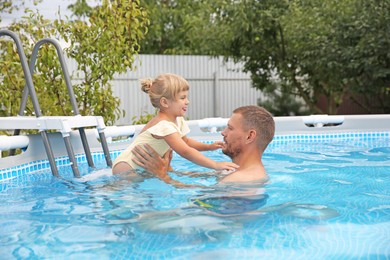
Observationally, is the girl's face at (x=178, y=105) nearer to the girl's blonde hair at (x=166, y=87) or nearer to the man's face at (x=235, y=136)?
the girl's blonde hair at (x=166, y=87)

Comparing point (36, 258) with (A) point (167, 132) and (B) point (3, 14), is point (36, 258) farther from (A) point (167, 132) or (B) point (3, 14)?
(B) point (3, 14)

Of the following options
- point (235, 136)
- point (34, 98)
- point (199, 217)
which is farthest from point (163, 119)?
point (199, 217)

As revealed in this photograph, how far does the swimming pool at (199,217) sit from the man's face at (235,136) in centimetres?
24

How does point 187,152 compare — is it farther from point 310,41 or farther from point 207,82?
point 207,82

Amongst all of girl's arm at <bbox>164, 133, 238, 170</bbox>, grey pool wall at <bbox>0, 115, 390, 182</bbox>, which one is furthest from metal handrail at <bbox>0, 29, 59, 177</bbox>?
girl's arm at <bbox>164, 133, 238, 170</bbox>

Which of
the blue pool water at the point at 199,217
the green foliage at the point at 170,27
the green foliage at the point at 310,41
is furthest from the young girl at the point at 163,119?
the green foliage at the point at 170,27

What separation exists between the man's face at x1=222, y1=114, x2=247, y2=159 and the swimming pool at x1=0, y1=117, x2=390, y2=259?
0.24 metres

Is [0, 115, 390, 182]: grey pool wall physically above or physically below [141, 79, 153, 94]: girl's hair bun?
below

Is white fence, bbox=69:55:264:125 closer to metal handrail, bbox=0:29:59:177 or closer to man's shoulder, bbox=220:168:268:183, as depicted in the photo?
metal handrail, bbox=0:29:59:177

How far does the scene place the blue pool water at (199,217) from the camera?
2742mm

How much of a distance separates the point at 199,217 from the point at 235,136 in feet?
2.08

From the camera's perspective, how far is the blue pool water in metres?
2.74

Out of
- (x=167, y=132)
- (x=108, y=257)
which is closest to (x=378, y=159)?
(x=167, y=132)

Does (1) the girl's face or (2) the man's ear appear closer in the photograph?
(2) the man's ear
